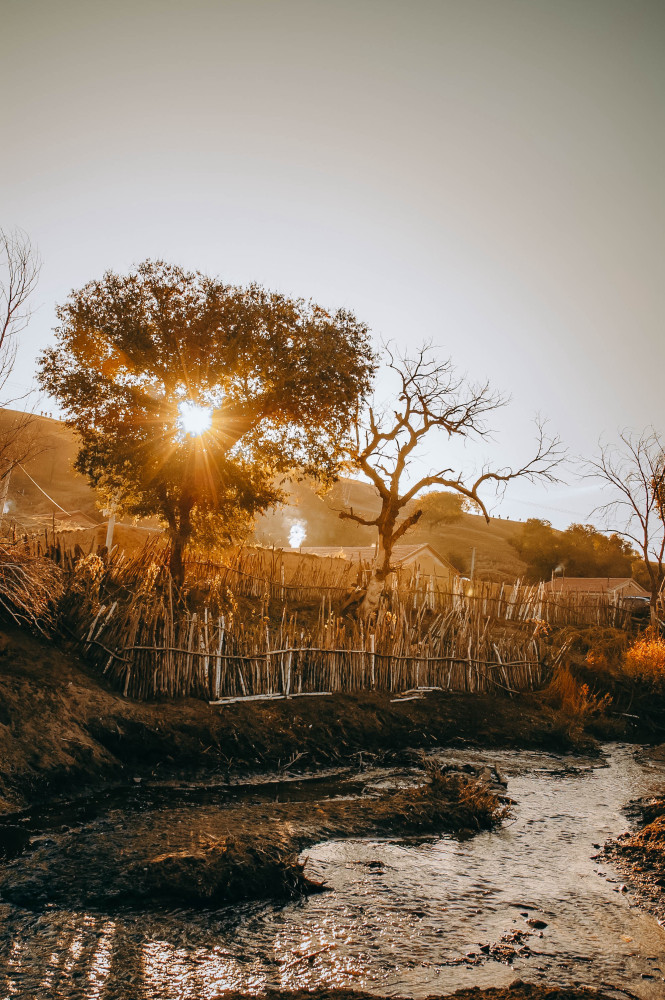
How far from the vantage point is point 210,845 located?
14.7ft

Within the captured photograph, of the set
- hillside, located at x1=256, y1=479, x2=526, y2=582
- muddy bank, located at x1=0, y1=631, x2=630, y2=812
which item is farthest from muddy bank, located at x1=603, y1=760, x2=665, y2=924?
hillside, located at x1=256, y1=479, x2=526, y2=582

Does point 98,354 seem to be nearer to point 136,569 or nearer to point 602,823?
point 136,569

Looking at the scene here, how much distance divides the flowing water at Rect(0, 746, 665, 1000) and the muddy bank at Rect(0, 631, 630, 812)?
2.29 m

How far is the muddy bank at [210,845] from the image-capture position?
395 centimetres

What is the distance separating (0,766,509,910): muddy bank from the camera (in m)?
3.95

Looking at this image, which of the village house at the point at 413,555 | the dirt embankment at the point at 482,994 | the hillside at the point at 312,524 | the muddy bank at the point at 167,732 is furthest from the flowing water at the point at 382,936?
the hillside at the point at 312,524

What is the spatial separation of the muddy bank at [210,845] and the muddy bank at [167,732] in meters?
0.94

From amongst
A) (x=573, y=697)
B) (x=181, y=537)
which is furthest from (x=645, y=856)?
(x=181, y=537)

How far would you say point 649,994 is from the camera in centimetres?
Answer: 329

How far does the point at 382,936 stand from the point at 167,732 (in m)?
3.95

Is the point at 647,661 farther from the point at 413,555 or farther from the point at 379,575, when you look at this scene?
the point at 413,555

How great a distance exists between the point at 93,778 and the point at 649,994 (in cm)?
477

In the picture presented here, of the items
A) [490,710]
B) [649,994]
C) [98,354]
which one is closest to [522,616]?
[490,710]

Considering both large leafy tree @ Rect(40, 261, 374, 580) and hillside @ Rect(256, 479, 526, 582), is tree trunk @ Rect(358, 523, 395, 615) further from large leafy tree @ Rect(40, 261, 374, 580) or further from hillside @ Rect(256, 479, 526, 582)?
hillside @ Rect(256, 479, 526, 582)
